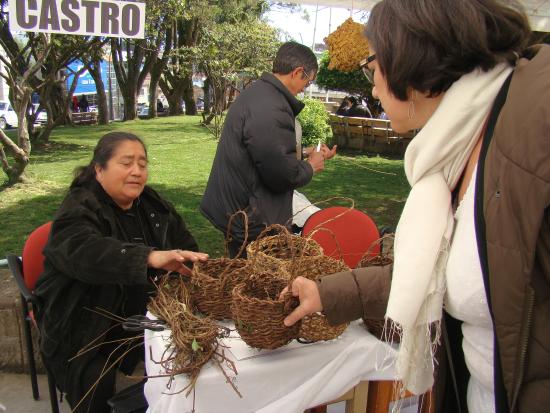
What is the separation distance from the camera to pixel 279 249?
6.81 feet

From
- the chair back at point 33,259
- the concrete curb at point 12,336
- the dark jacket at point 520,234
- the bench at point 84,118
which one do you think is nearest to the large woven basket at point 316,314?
the dark jacket at point 520,234

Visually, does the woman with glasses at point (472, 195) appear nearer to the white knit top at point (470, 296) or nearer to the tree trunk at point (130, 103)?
the white knit top at point (470, 296)

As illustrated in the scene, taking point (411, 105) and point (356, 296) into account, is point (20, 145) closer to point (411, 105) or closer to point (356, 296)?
point (356, 296)

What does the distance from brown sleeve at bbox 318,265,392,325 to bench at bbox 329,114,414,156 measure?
34.2 ft

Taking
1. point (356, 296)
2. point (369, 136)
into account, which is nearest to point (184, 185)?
point (369, 136)

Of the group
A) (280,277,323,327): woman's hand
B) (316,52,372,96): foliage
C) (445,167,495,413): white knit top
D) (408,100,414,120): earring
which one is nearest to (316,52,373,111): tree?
(316,52,372,96): foliage

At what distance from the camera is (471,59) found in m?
1.03

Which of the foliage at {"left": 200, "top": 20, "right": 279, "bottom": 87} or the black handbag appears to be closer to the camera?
the black handbag

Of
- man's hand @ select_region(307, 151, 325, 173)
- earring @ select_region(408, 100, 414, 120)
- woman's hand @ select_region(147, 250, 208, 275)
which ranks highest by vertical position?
earring @ select_region(408, 100, 414, 120)

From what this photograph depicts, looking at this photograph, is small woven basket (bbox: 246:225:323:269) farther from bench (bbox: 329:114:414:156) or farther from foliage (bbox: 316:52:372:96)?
foliage (bbox: 316:52:372:96)

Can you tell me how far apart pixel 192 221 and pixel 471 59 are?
16.6ft

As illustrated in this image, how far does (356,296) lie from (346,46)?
2.32m

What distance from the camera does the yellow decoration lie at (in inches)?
125

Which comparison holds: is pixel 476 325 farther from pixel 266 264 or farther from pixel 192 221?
pixel 192 221
